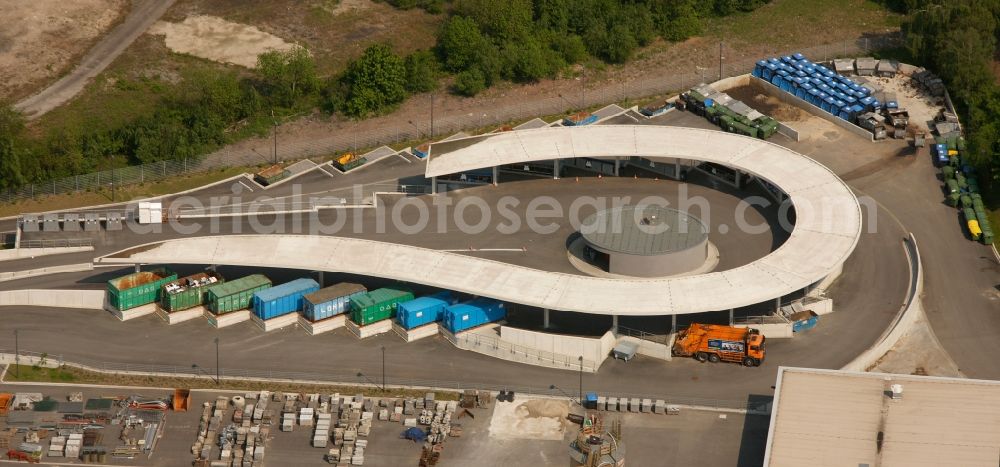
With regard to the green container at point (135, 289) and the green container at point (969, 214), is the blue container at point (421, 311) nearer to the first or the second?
the green container at point (135, 289)

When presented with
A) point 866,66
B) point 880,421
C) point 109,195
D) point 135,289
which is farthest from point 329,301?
point 866,66

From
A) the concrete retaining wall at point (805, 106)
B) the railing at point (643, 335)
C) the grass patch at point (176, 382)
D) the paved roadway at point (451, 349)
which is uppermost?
the concrete retaining wall at point (805, 106)

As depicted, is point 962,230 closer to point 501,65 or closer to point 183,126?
point 501,65

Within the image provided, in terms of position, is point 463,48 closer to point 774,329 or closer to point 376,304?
point 376,304

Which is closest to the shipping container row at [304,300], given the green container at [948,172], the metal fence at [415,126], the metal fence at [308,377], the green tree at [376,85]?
the metal fence at [308,377]

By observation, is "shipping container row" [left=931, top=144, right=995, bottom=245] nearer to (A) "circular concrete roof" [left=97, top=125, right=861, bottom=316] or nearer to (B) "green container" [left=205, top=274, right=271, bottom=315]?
(A) "circular concrete roof" [left=97, top=125, right=861, bottom=316]

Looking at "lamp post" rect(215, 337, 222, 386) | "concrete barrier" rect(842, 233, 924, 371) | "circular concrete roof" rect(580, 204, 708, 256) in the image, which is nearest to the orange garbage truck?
"concrete barrier" rect(842, 233, 924, 371)
